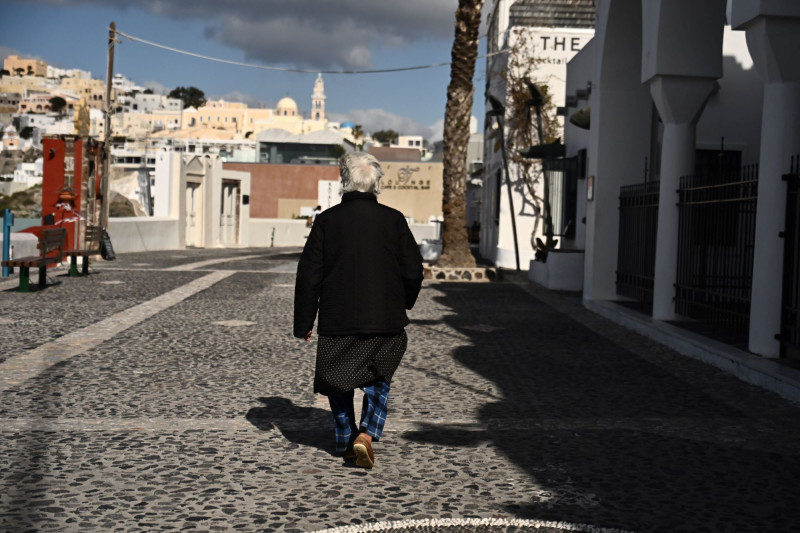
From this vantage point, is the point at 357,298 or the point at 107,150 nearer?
the point at 357,298

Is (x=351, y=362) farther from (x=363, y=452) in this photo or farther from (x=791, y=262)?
(x=791, y=262)

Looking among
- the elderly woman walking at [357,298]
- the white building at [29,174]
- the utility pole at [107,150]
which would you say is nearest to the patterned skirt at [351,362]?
the elderly woman walking at [357,298]

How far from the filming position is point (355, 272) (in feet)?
17.3

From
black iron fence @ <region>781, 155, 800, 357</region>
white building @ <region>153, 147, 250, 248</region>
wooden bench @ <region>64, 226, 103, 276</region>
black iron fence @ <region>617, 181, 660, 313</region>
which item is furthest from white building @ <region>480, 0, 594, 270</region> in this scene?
black iron fence @ <region>781, 155, 800, 357</region>

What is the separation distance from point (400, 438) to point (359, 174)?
1.59 metres

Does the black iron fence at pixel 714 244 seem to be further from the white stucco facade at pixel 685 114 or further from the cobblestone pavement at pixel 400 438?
the cobblestone pavement at pixel 400 438

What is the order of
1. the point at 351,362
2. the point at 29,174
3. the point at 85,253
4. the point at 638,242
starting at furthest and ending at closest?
the point at 29,174
the point at 85,253
the point at 638,242
the point at 351,362

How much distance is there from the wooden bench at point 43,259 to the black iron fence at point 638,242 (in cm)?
831

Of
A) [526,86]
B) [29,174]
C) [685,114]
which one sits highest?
[29,174]

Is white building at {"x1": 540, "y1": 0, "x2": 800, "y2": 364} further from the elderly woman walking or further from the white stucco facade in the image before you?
the elderly woman walking

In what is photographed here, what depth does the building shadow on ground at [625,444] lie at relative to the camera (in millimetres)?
4516

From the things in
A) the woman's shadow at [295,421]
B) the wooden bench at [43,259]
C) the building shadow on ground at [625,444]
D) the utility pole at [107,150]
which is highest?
the utility pole at [107,150]

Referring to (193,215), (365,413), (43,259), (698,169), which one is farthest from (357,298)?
(193,215)

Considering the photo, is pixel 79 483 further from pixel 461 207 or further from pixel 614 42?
pixel 461 207
